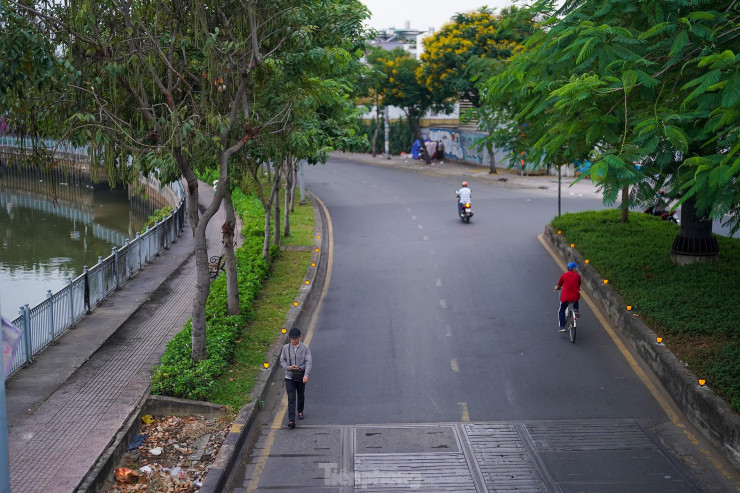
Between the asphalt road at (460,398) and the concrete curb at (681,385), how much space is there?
40 centimetres

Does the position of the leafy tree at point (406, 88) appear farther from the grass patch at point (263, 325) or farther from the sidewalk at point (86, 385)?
the sidewalk at point (86, 385)

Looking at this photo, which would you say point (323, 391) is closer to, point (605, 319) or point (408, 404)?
point (408, 404)

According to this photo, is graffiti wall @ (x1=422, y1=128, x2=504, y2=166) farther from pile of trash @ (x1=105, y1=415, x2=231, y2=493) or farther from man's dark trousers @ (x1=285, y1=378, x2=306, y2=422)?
pile of trash @ (x1=105, y1=415, x2=231, y2=493)

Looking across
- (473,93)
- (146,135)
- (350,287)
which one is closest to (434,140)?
(473,93)

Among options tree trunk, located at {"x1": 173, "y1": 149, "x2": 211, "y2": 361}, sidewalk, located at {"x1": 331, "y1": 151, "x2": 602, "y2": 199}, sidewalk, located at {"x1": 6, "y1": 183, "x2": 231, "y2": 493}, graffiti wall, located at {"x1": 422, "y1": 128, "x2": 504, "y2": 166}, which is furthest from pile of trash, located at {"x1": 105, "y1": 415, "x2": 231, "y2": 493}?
graffiti wall, located at {"x1": 422, "y1": 128, "x2": 504, "y2": 166}

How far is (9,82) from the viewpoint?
34.1 ft

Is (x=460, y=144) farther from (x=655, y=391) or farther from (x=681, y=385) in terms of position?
(x=681, y=385)

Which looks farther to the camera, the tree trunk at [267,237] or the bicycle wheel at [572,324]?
the tree trunk at [267,237]

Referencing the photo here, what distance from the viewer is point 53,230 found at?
3753 centimetres

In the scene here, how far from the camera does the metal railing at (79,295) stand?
13.5 metres

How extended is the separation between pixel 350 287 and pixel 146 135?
27.5 feet

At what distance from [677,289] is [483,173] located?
3283 centimetres

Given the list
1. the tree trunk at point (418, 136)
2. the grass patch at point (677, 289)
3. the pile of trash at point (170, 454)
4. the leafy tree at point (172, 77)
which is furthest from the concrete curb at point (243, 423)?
the tree trunk at point (418, 136)

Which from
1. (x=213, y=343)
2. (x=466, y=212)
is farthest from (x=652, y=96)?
(x=466, y=212)
